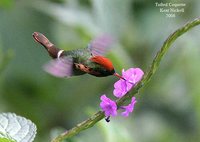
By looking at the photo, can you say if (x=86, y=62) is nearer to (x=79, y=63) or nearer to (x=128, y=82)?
(x=79, y=63)

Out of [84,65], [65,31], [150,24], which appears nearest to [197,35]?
[150,24]

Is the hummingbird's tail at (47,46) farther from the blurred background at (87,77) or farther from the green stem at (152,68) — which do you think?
the blurred background at (87,77)

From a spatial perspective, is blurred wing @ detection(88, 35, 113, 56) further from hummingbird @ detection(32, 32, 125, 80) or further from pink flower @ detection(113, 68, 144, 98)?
pink flower @ detection(113, 68, 144, 98)

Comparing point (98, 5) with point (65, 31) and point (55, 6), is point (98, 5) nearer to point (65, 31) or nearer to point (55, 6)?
point (55, 6)

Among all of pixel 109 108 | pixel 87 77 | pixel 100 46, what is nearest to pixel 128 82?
pixel 109 108

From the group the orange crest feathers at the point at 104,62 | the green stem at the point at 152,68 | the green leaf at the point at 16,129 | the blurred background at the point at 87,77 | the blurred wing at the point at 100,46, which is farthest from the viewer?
the blurred background at the point at 87,77

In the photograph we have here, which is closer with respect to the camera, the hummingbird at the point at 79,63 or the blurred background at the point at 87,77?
the hummingbird at the point at 79,63

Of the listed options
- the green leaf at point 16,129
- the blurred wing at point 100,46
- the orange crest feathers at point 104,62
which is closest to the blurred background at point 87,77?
the blurred wing at point 100,46
